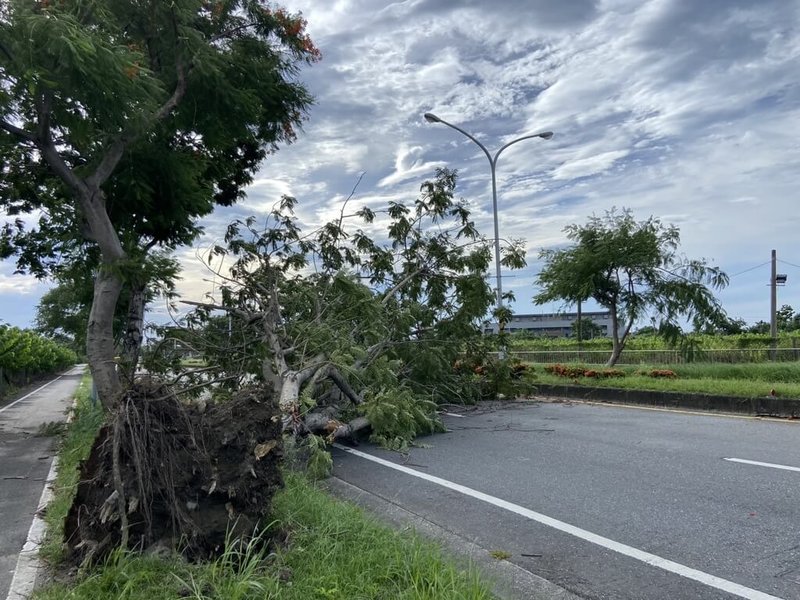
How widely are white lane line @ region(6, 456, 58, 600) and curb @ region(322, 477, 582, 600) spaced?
2.53 meters

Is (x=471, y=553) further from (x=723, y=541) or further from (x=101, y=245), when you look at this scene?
(x=101, y=245)

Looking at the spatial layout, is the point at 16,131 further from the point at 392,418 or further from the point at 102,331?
the point at 392,418

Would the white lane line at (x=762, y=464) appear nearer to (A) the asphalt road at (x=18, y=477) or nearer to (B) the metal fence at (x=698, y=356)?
(A) the asphalt road at (x=18, y=477)

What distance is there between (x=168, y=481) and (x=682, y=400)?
1124 centimetres

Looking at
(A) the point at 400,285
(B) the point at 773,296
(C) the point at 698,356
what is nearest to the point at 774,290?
(B) the point at 773,296

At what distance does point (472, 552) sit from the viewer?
4461 mm

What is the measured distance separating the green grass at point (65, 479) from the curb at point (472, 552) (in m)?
2.41

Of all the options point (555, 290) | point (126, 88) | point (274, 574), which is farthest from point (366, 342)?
point (555, 290)

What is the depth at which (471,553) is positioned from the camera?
4418 mm

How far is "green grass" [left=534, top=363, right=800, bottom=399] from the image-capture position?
1202 cm

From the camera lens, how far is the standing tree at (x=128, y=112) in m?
6.75

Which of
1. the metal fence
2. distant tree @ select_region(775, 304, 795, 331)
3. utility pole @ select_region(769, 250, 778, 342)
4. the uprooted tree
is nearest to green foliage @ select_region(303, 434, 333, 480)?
the uprooted tree

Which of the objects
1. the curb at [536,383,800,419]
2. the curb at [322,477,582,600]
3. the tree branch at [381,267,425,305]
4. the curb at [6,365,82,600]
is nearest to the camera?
the curb at [322,477,582,600]

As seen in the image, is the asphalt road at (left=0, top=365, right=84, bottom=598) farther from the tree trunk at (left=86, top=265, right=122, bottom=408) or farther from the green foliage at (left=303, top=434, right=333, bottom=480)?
the green foliage at (left=303, top=434, right=333, bottom=480)
